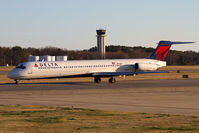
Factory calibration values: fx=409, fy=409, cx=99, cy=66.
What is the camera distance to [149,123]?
15.5 metres

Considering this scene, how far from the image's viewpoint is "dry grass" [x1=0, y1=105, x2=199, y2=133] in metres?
14.1

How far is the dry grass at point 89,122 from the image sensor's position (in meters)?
14.1

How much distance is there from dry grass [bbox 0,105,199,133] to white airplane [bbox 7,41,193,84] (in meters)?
21.7

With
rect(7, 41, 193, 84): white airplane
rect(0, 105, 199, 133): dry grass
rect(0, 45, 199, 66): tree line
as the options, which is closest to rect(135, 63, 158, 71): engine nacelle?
rect(7, 41, 193, 84): white airplane

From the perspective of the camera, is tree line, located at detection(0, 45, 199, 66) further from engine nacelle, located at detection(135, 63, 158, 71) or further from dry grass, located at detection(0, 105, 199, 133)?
dry grass, located at detection(0, 105, 199, 133)

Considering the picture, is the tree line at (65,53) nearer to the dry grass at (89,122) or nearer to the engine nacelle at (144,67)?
the engine nacelle at (144,67)

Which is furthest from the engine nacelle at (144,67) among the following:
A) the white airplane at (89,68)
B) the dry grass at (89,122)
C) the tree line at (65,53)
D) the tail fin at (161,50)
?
the tree line at (65,53)

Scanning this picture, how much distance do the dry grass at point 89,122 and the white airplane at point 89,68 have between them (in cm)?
2170

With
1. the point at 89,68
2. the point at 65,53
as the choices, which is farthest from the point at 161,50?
the point at 65,53

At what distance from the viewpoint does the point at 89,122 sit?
15.9 metres

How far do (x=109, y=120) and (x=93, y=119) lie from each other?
2.45ft

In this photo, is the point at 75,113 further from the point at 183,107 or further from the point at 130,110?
the point at 183,107

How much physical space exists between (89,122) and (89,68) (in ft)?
93.1

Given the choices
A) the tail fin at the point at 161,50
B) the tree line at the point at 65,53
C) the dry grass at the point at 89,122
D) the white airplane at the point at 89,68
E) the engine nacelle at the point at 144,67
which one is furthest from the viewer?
the tree line at the point at 65,53
